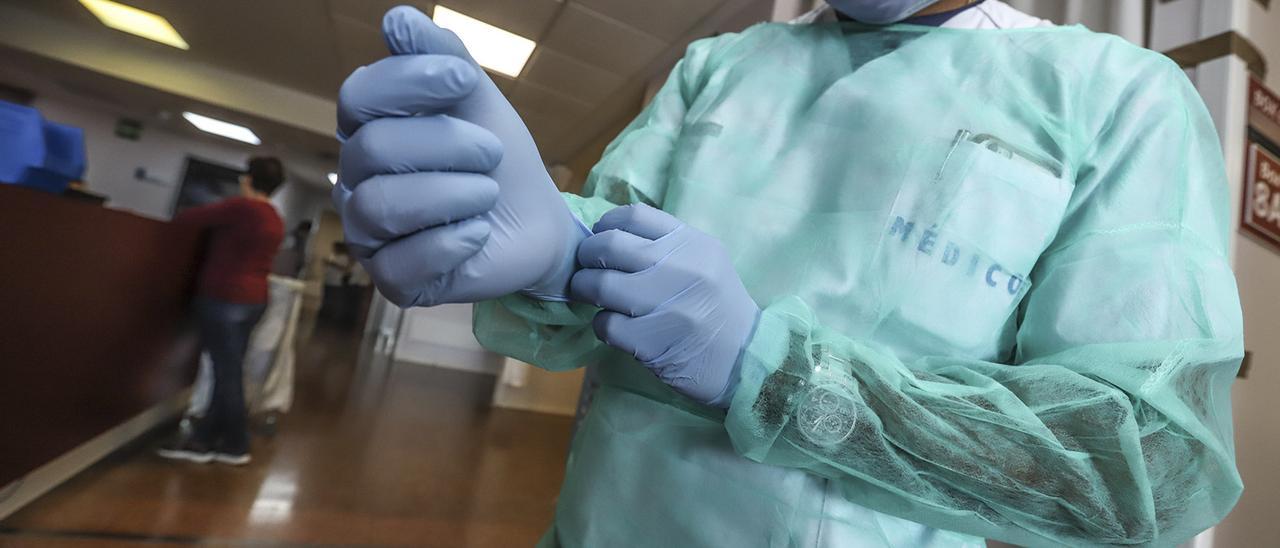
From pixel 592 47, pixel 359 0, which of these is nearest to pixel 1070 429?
pixel 592 47

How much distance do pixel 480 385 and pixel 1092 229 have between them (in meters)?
5.27

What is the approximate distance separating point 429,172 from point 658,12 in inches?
105

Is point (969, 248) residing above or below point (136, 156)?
below

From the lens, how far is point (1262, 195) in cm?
103

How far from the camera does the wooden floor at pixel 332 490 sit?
178cm

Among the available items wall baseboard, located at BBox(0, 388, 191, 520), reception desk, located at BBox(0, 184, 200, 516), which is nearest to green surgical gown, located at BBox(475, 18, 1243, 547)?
reception desk, located at BBox(0, 184, 200, 516)

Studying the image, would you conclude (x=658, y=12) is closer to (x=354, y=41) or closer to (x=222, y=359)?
(x=354, y=41)

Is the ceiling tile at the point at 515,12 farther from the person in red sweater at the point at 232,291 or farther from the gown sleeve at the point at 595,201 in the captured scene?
the gown sleeve at the point at 595,201

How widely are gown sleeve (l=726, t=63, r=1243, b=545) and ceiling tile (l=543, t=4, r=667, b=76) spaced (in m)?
2.73

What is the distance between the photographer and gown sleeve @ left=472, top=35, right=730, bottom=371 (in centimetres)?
53

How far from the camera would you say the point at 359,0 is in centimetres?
321

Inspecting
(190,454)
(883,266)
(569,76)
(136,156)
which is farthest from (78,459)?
(136,156)

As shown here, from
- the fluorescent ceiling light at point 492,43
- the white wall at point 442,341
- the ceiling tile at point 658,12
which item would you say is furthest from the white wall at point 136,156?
the ceiling tile at point 658,12

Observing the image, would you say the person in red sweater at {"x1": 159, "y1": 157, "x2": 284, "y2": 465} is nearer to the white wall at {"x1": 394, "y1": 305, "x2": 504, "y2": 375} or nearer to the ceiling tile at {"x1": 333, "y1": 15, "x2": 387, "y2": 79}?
the ceiling tile at {"x1": 333, "y1": 15, "x2": 387, "y2": 79}
